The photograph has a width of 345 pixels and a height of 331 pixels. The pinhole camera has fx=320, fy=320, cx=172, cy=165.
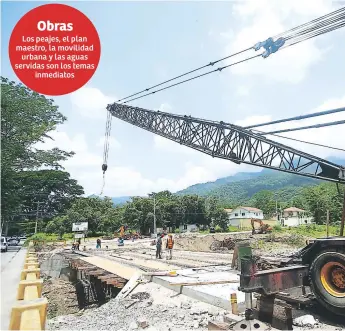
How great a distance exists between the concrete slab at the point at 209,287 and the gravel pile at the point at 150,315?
6.6 inches

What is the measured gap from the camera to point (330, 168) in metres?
14.6

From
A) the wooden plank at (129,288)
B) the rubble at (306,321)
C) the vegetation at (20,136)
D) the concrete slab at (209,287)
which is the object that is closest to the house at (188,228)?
the vegetation at (20,136)

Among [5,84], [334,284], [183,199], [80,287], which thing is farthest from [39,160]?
[183,199]

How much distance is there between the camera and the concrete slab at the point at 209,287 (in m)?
8.10

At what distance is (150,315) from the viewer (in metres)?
8.09

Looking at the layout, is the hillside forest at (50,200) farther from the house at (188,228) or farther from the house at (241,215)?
the house at (241,215)

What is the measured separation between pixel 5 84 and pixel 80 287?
58.5 ft

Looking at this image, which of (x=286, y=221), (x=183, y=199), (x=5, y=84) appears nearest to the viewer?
(x=5, y=84)

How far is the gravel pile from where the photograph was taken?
729 cm

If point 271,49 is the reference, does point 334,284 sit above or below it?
below

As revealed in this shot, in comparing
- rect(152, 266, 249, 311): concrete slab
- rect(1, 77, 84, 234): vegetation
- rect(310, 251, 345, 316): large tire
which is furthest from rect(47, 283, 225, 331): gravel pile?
rect(1, 77, 84, 234): vegetation

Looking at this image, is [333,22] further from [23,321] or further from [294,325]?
[23,321]

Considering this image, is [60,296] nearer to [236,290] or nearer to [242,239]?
[236,290]

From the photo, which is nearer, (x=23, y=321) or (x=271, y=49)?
→ (x=23, y=321)
